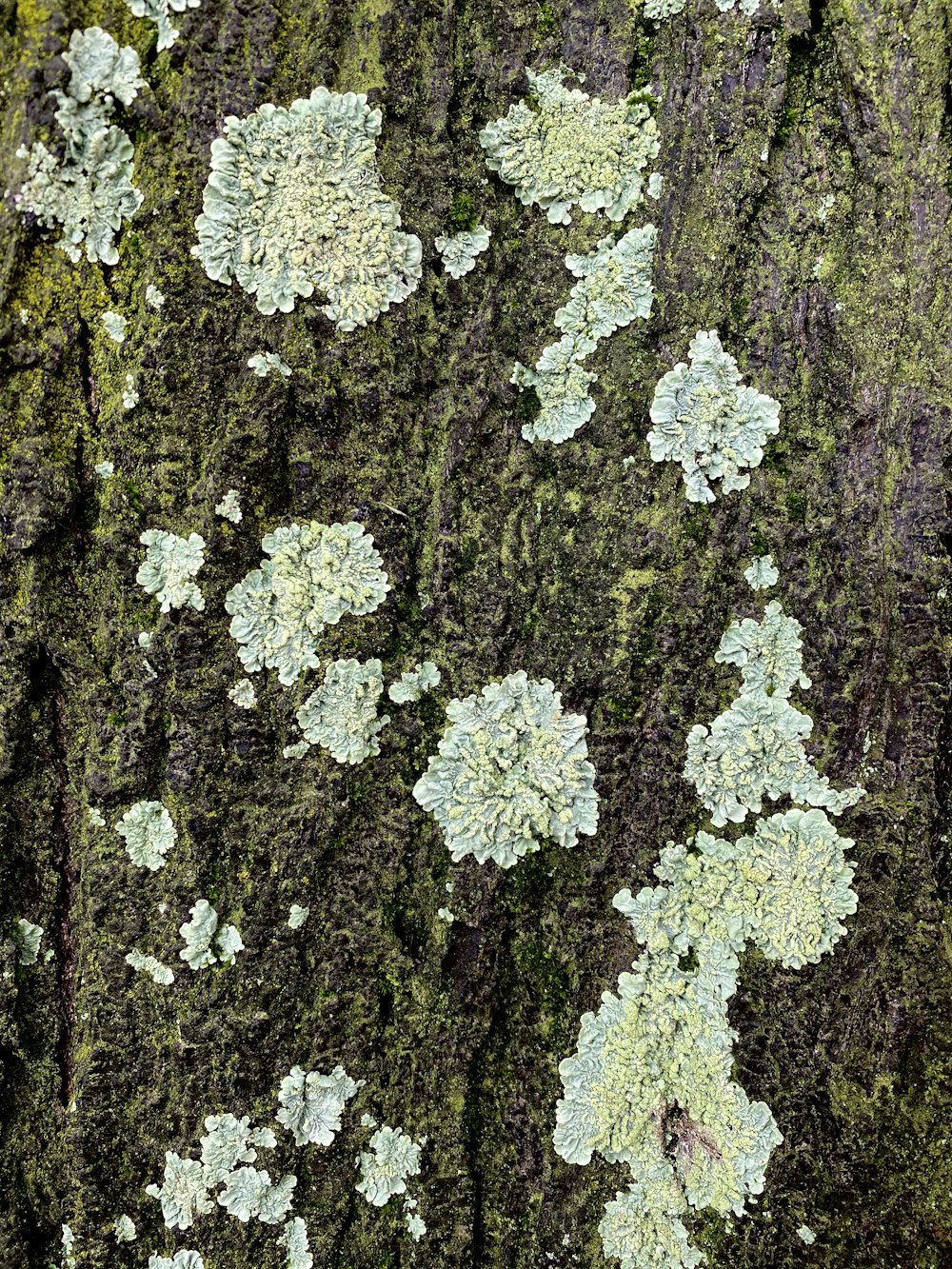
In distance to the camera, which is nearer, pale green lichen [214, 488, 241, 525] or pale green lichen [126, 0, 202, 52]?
pale green lichen [126, 0, 202, 52]

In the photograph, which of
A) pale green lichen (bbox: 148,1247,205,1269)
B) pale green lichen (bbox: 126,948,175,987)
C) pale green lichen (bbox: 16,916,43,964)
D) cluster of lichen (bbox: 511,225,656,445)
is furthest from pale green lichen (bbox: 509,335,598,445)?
pale green lichen (bbox: 148,1247,205,1269)

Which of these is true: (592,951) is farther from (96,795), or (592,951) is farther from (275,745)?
(96,795)

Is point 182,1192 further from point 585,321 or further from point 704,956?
point 585,321

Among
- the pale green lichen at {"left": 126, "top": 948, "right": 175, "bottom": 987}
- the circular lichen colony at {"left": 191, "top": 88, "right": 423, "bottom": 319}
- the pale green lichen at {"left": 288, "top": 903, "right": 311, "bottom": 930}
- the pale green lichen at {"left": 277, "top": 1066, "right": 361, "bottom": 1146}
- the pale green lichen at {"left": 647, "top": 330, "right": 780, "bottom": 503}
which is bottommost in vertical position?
the pale green lichen at {"left": 277, "top": 1066, "right": 361, "bottom": 1146}

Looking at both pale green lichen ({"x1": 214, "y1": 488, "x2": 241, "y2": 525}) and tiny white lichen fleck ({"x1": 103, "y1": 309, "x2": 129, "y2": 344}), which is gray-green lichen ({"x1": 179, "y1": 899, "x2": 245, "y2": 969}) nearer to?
pale green lichen ({"x1": 214, "y1": 488, "x2": 241, "y2": 525})

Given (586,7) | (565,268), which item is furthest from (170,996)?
(586,7)

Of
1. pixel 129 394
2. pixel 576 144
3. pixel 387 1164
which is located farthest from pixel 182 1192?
pixel 576 144

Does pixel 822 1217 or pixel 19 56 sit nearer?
pixel 19 56
